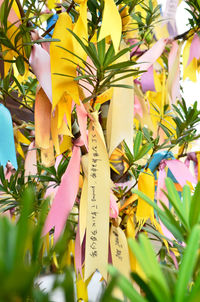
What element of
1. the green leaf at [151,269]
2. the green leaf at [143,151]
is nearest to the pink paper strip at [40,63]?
the green leaf at [143,151]

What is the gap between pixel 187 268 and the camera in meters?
0.10

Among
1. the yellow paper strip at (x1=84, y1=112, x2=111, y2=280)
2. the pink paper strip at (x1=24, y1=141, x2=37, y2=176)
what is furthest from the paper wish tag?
the pink paper strip at (x1=24, y1=141, x2=37, y2=176)

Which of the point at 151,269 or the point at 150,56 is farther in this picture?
the point at 150,56

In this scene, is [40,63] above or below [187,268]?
above

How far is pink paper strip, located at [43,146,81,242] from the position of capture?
1.08 feet

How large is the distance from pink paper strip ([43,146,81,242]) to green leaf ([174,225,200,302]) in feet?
0.78

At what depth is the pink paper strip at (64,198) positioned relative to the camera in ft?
1.08

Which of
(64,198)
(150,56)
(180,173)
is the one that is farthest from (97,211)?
(150,56)

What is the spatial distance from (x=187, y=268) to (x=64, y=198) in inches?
9.8

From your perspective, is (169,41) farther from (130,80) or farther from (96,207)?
(96,207)

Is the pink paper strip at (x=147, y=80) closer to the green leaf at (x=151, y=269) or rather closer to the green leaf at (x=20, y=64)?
the green leaf at (x=20, y=64)

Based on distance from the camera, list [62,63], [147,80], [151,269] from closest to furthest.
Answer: [151,269]
[62,63]
[147,80]

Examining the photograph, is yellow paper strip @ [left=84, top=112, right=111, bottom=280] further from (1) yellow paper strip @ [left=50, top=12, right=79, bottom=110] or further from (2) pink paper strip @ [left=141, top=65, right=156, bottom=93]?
(2) pink paper strip @ [left=141, top=65, right=156, bottom=93]

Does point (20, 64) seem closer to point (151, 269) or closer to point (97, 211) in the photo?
point (97, 211)
